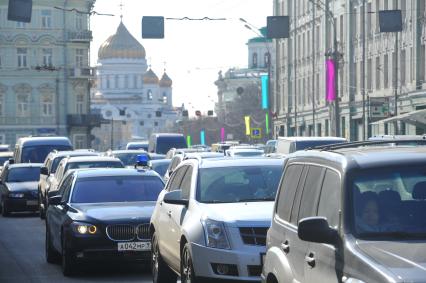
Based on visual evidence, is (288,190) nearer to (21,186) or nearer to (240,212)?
(240,212)

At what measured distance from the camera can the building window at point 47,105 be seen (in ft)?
346

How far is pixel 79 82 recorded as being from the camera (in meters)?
105

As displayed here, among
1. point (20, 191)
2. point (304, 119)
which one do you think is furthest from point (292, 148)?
point (304, 119)

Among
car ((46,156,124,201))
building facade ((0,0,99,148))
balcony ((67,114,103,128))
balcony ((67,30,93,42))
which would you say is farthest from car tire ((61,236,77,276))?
balcony ((67,114,103,128))

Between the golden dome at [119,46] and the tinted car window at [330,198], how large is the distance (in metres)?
187

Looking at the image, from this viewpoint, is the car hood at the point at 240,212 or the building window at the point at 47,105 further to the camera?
the building window at the point at 47,105

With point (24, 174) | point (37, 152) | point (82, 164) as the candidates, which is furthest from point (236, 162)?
point (37, 152)

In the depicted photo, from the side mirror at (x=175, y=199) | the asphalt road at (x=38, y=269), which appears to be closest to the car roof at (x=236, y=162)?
the side mirror at (x=175, y=199)

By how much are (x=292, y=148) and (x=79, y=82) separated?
72587 mm

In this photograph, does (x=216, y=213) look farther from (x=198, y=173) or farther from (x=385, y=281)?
(x=385, y=281)

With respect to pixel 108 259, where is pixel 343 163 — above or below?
above

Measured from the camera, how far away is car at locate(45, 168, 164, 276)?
15281 millimetres

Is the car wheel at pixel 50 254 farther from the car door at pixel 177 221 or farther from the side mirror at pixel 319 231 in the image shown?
the side mirror at pixel 319 231

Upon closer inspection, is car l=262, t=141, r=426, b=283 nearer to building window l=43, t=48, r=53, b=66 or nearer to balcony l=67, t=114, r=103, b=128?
building window l=43, t=48, r=53, b=66
